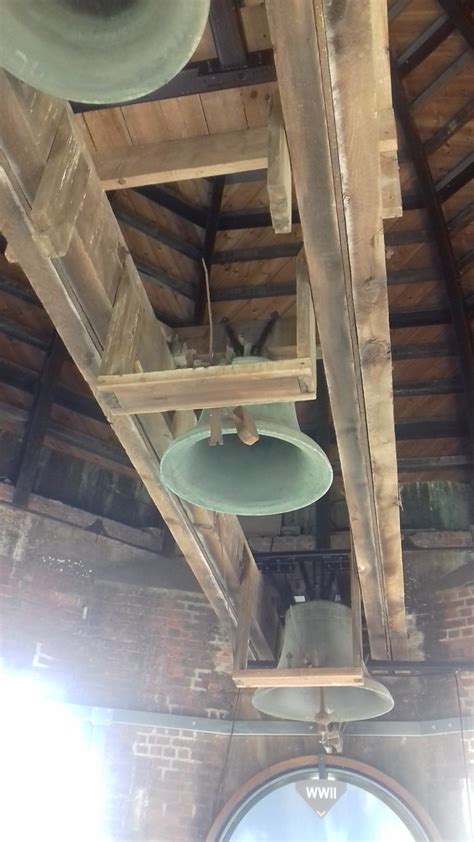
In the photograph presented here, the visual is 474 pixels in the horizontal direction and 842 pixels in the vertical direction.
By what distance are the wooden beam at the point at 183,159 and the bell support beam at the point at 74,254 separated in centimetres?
13

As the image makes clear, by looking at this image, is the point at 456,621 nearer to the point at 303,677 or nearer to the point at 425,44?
the point at 303,677

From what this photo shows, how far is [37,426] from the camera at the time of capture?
208 inches

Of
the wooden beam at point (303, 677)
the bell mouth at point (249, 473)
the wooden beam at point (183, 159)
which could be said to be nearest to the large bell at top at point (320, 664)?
the wooden beam at point (303, 677)

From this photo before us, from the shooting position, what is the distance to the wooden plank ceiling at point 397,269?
15.0 ft

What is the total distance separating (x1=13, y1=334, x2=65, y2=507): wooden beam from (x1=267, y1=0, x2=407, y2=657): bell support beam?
2.74 metres

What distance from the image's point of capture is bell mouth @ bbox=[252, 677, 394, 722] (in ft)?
12.8

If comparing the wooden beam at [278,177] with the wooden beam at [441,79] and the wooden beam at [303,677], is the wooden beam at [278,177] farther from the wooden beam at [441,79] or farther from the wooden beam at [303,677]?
the wooden beam at [441,79]

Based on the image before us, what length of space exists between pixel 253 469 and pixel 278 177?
3.80 ft

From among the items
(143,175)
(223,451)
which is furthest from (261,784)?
(143,175)

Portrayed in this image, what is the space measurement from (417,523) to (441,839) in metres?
1.98

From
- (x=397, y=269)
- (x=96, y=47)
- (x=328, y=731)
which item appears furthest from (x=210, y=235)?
(x=96, y=47)

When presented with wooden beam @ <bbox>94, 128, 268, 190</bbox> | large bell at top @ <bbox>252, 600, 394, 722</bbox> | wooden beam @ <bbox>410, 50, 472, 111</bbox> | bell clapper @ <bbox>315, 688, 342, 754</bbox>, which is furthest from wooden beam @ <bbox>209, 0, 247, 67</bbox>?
bell clapper @ <bbox>315, 688, 342, 754</bbox>

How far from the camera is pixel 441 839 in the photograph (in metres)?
3.96

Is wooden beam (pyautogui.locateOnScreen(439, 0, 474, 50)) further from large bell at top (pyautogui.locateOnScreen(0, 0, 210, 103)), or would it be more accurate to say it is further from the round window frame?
the round window frame
